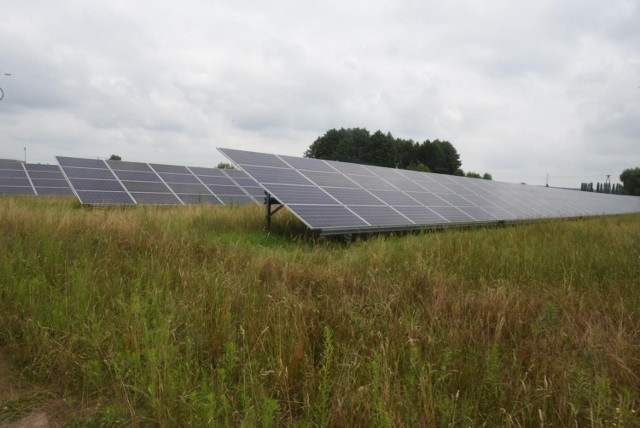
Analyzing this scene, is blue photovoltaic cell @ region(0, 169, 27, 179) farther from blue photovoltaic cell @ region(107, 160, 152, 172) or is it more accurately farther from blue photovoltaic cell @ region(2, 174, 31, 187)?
blue photovoltaic cell @ region(107, 160, 152, 172)

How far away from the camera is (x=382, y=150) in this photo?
70.1 m

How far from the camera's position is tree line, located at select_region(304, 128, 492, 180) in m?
70.6

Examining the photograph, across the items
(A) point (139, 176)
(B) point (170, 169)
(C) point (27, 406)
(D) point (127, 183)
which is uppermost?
(B) point (170, 169)

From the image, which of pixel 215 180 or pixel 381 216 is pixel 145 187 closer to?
pixel 215 180

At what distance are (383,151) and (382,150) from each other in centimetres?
25

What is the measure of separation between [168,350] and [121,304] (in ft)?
3.10

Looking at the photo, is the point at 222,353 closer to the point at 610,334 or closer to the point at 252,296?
the point at 252,296

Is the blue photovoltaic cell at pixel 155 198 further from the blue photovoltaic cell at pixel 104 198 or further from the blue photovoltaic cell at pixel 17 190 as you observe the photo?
the blue photovoltaic cell at pixel 17 190

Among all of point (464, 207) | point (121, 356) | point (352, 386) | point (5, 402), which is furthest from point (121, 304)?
point (464, 207)

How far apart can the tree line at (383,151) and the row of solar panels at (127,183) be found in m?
47.4

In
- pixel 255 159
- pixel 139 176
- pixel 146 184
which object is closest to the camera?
pixel 255 159

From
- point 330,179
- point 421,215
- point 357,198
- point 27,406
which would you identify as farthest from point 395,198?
point 27,406

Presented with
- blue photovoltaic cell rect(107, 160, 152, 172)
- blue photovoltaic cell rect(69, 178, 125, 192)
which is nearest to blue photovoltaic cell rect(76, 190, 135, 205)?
blue photovoltaic cell rect(69, 178, 125, 192)

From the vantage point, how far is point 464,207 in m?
14.5
